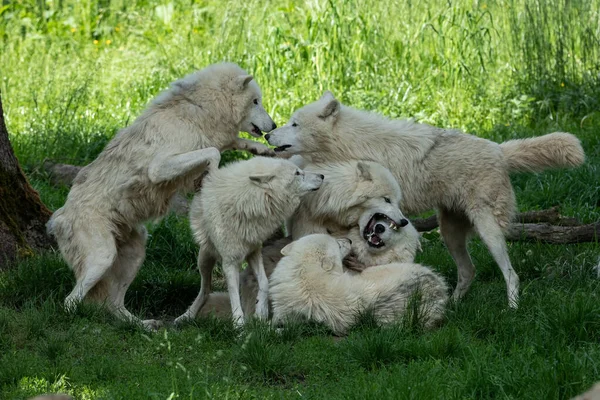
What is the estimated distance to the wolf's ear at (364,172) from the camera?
6.51 m

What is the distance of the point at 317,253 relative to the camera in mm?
5875

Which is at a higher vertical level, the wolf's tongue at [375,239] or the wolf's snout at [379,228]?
the wolf's snout at [379,228]

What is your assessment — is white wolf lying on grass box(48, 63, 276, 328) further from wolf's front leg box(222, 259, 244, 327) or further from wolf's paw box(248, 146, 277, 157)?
wolf's front leg box(222, 259, 244, 327)

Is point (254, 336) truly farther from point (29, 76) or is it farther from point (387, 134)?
point (29, 76)

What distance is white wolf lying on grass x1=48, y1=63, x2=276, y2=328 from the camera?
647 cm

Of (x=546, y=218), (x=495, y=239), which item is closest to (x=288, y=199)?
(x=495, y=239)

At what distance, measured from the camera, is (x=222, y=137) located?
6.82 meters

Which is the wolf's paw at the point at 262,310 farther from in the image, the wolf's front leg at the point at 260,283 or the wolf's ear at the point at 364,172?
the wolf's ear at the point at 364,172

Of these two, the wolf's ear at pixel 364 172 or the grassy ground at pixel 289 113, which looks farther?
the wolf's ear at pixel 364 172

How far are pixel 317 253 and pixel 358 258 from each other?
1.87 feet

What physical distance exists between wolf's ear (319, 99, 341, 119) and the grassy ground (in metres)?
1.65

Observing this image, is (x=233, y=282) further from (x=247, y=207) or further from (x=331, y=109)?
(x=331, y=109)

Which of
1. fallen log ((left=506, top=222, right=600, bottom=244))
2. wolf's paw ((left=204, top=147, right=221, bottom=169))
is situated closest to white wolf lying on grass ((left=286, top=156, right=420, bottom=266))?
wolf's paw ((left=204, top=147, right=221, bottom=169))

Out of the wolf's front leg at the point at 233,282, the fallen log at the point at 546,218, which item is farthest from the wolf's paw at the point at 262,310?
the fallen log at the point at 546,218
